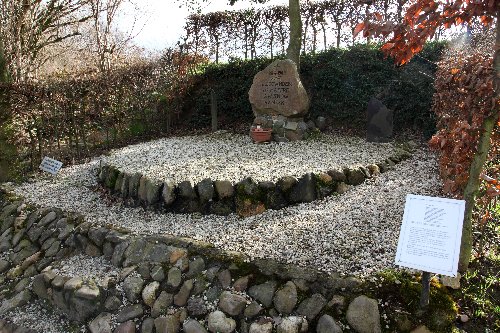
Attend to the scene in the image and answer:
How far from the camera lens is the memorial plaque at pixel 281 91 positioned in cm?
805

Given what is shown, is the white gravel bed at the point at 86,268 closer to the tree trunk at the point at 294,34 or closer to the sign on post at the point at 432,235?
the sign on post at the point at 432,235

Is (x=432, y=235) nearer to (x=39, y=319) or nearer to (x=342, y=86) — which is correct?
(x=39, y=319)

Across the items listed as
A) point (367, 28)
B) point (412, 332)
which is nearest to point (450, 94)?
point (367, 28)

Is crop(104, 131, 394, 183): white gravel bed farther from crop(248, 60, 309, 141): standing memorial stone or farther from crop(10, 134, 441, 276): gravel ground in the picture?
crop(248, 60, 309, 141): standing memorial stone

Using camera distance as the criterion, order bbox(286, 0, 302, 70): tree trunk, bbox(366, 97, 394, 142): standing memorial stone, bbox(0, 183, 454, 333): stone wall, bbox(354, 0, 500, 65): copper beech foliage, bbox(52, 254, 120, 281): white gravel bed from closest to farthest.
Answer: bbox(354, 0, 500, 65): copper beech foliage, bbox(0, 183, 454, 333): stone wall, bbox(52, 254, 120, 281): white gravel bed, bbox(366, 97, 394, 142): standing memorial stone, bbox(286, 0, 302, 70): tree trunk

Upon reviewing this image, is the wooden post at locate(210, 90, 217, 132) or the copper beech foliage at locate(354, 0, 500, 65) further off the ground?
the copper beech foliage at locate(354, 0, 500, 65)

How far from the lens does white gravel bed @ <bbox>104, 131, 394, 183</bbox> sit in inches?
224

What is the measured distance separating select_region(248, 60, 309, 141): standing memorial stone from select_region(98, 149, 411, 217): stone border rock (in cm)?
280

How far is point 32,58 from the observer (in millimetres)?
9680

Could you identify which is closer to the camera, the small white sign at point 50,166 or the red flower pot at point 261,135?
the small white sign at point 50,166

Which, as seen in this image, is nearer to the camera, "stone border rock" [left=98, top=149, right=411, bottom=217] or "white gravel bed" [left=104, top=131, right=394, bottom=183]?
"stone border rock" [left=98, top=149, right=411, bottom=217]

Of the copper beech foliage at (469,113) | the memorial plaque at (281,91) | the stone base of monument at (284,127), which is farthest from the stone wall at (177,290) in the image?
the memorial plaque at (281,91)

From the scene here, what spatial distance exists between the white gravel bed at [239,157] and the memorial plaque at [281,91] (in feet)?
2.57

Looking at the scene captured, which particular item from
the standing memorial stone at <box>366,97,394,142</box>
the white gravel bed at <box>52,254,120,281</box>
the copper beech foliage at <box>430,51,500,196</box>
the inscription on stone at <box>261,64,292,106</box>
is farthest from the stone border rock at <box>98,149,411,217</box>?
the inscription on stone at <box>261,64,292,106</box>
